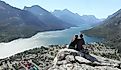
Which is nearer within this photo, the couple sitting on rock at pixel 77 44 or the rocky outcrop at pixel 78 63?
the rocky outcrop at pixel 78 63

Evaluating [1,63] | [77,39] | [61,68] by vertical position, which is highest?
[77,39]

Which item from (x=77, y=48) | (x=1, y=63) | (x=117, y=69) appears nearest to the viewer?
(x=117, y=69)

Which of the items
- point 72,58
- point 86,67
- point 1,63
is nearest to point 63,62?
point 72,58

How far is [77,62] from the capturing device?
28984 mm

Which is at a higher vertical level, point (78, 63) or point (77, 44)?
point (77, 44)

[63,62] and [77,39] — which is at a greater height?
[77,39]

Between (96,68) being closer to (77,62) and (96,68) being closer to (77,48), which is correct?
(77,62)

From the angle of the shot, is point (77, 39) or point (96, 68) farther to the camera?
point (77, 39)

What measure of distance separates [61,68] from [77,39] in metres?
6.52

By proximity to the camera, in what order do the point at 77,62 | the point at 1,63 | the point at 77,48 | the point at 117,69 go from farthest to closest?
the point at 1,63, the point at 77,48, the point at 77,62, the point at 117,69

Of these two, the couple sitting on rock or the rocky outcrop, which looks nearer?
the rocky outcrop

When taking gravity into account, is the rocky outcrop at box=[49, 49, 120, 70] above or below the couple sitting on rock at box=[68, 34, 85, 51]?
below

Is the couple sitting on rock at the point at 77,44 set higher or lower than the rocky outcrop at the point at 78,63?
higher

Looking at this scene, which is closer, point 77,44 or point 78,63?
point 78,63
